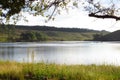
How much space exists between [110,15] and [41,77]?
3.51 meters

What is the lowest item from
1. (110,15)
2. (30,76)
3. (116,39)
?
(116,39)

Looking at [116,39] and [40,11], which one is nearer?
[40,11]

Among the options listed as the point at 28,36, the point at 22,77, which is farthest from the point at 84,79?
the point at 28,36

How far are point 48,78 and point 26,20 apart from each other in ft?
15.9

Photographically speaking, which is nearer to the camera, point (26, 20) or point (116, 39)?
point (26, 20)

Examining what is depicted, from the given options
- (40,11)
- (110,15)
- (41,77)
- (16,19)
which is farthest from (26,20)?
(110,15)

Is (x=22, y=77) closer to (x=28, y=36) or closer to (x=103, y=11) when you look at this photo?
(x=103, y=11)

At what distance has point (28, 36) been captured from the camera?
19075 centimetres

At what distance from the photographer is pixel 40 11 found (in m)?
14.8

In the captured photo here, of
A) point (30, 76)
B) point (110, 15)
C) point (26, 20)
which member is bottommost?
point (30, 76)

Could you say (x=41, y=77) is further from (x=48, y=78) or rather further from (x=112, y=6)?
(x=112, y=6)

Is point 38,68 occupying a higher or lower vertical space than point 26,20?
lower

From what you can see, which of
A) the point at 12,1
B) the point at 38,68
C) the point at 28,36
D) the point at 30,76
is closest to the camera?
the point at 30,76

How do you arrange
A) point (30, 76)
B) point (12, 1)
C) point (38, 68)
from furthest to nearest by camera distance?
point (12, 1) → point (38, 68) → point (30, 76)
